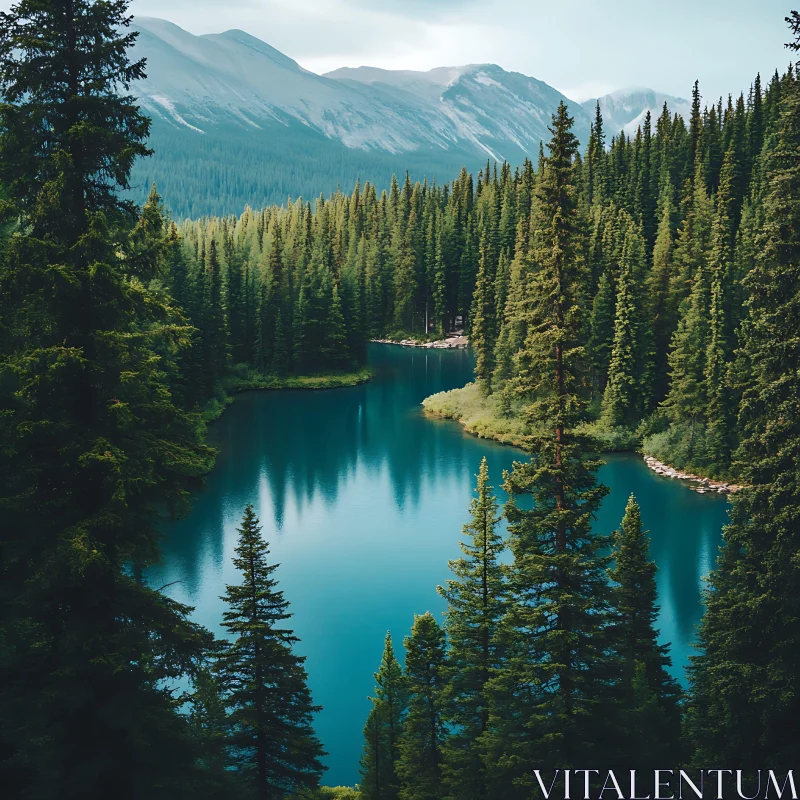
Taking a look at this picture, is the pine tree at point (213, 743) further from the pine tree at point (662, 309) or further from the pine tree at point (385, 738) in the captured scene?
the pine tree at point (662, 309)

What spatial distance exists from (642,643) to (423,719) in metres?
6.71

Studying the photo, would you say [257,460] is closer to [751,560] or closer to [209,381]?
[209,381]

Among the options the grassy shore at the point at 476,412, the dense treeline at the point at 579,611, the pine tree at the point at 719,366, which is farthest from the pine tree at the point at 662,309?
the dense treeline at the point at 579,611

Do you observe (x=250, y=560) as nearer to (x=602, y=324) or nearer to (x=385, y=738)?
(x=385, y=738)

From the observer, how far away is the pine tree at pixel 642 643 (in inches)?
797

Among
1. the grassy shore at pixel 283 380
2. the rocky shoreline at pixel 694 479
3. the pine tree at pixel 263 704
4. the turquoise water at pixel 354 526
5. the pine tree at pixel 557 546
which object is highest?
the pine tree at pixel 557 546

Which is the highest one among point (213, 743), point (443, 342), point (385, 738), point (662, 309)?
point (662, 309)

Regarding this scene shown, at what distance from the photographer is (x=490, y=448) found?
6706 centimetres

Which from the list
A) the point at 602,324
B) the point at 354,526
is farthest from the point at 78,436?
the point at 602,324

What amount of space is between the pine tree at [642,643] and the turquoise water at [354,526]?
9878 mm

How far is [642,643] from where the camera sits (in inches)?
926

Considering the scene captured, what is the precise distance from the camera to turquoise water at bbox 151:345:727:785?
3538cm

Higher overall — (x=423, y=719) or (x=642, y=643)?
(x=642, y=643)

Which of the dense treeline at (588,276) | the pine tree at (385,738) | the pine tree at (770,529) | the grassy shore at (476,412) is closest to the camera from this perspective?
the pine tree at (770,529)
